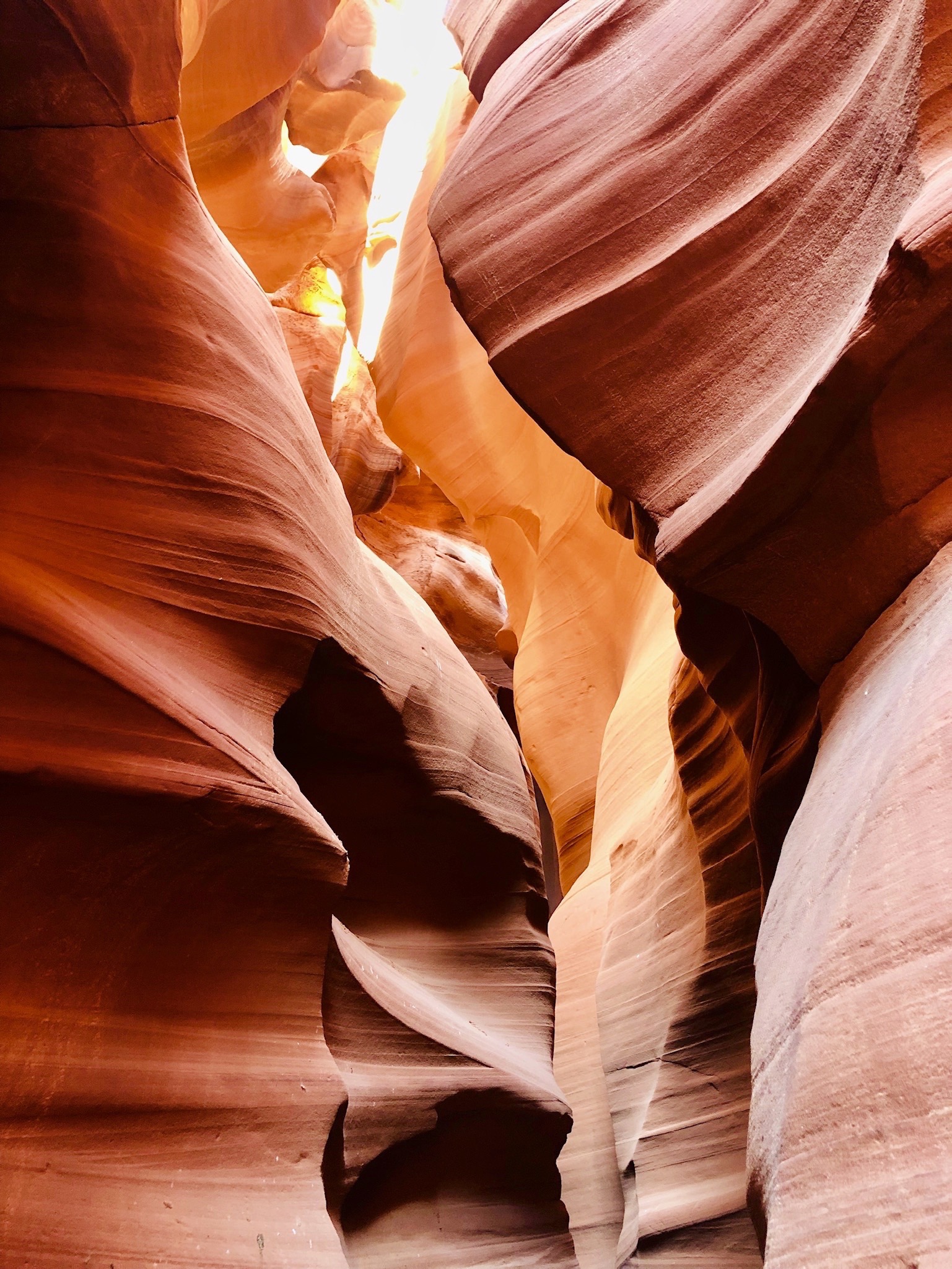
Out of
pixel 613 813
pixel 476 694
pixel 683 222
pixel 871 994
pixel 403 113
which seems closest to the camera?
pixel 871 994

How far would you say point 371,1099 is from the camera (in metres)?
2.90

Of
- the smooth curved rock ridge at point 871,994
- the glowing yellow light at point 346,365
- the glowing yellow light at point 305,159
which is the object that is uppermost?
the smooth curved rock ridge at point 871,994

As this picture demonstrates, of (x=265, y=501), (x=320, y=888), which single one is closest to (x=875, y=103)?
(x=265, y=501)

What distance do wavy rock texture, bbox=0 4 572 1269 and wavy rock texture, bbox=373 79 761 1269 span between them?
62 centimetres

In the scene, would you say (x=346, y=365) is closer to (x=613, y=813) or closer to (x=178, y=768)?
(x=613, y=813)

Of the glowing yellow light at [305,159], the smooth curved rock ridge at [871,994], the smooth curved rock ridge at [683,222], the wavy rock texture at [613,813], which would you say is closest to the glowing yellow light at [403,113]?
the glowing yellow light at [305,159]

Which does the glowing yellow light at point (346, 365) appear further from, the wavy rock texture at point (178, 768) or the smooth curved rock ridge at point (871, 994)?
the smooth curved rock ridge at point (871, 994)

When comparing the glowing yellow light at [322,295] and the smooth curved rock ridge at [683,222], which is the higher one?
the smooth curved rock ridge at [683,222]

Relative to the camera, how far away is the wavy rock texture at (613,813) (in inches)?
147

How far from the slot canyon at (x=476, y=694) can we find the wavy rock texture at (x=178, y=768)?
0.4 inches

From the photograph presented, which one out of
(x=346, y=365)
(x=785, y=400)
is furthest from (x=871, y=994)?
(x=346, y=365)

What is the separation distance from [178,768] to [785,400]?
5.29 ft

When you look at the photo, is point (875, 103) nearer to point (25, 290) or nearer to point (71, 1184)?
point (25, 290)

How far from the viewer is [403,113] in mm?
8828
